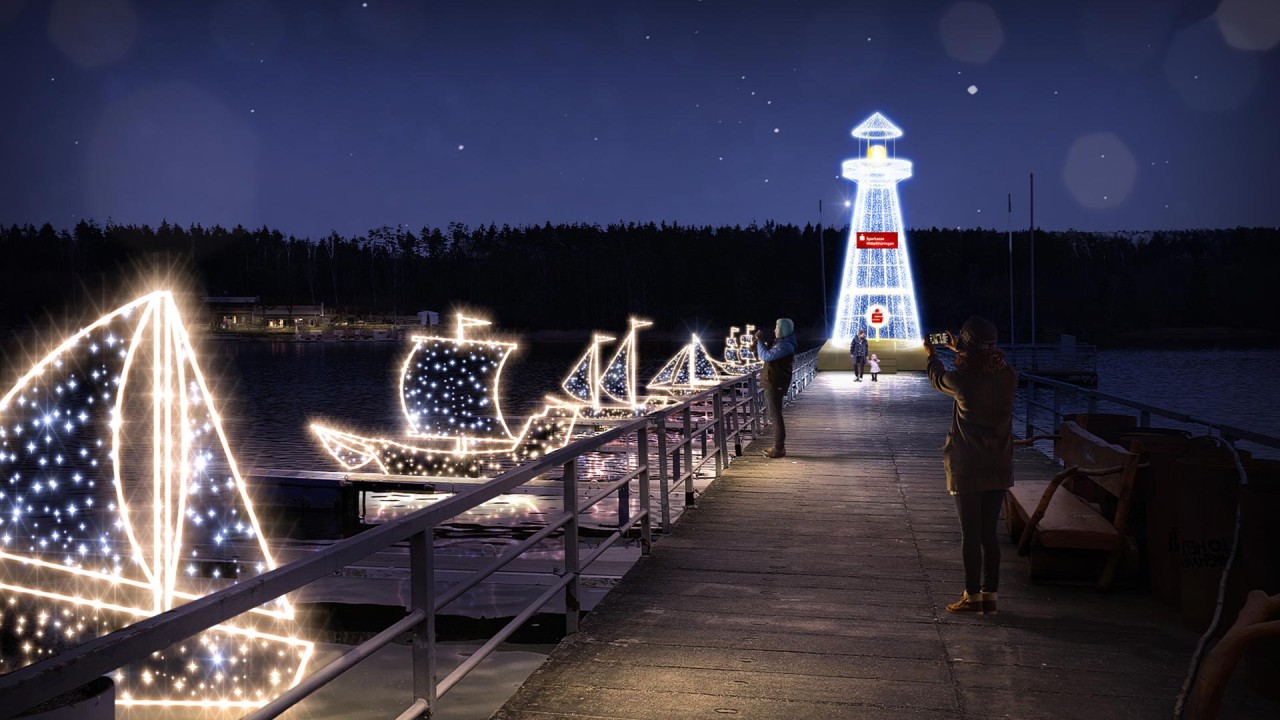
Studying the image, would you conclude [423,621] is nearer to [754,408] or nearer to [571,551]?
[571,551]

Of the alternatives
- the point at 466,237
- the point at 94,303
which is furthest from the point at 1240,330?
the point at 94,303

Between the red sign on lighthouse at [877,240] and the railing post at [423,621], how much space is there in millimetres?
37561

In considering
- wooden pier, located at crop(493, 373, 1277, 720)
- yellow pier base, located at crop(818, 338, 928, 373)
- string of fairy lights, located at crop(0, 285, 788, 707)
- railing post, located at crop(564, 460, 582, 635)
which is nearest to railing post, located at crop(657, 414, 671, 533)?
wooden pier, located at crop(493, 373, 1277, 720)

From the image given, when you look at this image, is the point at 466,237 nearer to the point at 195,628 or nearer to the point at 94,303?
the point at 94,303

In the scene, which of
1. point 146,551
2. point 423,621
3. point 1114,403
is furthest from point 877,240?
point 423,621

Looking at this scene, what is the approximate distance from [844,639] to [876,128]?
3720 cm

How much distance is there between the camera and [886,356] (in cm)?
3812

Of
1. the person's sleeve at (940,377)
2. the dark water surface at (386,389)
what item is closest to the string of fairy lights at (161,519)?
the person's sleeve at (940,377)

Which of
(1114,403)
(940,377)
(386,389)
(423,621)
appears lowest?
(386,389)

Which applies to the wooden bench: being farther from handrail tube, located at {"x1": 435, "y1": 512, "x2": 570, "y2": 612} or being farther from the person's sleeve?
handrail tube, located at {"x1": 435, "y1": 512, "x2": 570, "y2": 612}

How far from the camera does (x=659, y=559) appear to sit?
7336mm

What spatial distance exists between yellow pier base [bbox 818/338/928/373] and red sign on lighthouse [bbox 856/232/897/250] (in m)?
3.83

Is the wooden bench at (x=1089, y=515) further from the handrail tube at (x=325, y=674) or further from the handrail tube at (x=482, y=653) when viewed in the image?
the handrail tube at (x=325, y=674)

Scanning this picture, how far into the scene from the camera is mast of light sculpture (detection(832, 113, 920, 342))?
131 ft
